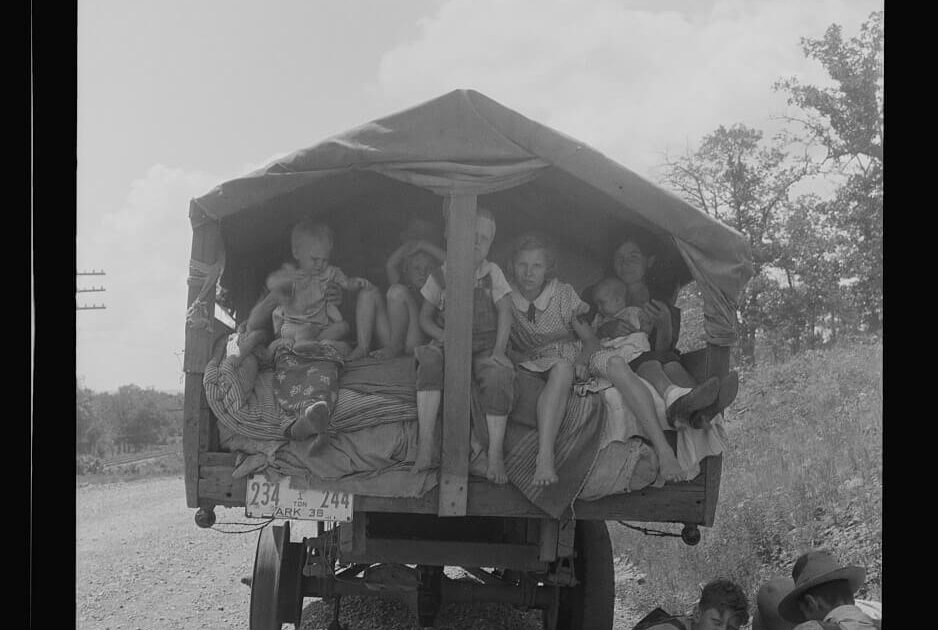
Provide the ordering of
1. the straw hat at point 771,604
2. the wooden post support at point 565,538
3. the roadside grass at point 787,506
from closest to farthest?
the wooden post support at point 565,538 < the straw hat at point 771,604 < the roadside grass at point 787,506

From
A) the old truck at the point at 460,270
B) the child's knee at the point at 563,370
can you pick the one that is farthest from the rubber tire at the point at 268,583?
the child's knee at the point at 563,370

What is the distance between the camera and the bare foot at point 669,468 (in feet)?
13.0

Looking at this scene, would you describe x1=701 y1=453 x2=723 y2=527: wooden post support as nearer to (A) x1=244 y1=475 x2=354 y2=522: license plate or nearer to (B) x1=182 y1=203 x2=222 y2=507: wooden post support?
(A) x1=244 y1=475 x2=354 y2=522: license plate

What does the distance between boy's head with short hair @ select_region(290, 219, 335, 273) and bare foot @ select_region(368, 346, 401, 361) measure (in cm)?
51

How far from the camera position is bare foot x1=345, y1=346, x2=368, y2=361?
4.35m

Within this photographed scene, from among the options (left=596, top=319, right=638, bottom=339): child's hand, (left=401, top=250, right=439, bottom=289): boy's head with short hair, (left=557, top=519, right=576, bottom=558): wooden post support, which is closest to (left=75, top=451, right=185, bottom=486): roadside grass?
(left=401, top=250, right=439, bottom=289): boy's head with short hair

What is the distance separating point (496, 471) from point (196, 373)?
1.43 m

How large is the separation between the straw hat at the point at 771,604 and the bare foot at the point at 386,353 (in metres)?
2.26

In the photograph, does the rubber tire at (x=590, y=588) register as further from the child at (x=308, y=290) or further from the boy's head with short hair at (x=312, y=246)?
the boy's head with short hair at (x=312, y=246)

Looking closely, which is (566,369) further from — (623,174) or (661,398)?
(623,174)

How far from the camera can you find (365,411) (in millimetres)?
3996

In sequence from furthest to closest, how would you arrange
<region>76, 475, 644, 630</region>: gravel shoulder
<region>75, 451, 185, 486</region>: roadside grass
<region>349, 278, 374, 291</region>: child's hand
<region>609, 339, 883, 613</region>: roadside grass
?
<region>75, 451, 185, 486</region>: roadside grass
<region>609, 339, 883, 613</region>: roadside grass
<region>76, 475, 644, 630</region>: gravel shoulder
<region>349, 278, 374, 291</region>: child's hand
